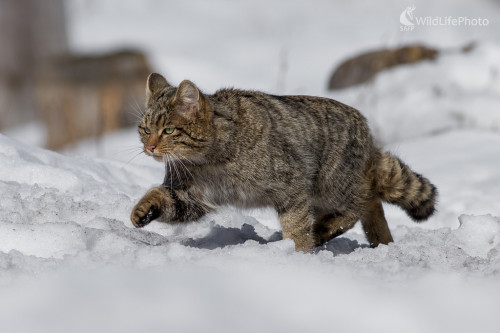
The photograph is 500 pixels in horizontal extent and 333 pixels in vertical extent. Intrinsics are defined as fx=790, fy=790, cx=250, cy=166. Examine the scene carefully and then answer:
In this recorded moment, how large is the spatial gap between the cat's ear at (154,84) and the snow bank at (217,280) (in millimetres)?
654

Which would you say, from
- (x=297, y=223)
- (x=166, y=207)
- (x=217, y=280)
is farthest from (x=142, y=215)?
(x=217, y=280)

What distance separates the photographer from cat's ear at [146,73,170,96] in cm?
416

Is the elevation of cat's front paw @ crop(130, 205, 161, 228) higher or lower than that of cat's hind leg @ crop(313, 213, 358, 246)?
higher

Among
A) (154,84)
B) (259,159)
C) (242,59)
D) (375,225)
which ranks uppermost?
(154,84)

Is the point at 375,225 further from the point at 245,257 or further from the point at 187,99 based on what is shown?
the point at 245,257

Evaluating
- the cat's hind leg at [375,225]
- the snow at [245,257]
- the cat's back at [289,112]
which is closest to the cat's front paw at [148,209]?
the snow at [245,257]

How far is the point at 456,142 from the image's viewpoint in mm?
6969

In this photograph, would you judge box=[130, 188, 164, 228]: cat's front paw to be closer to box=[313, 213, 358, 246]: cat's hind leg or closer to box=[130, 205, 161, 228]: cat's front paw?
box=[130, 205, 161, 228]: cat's front paw

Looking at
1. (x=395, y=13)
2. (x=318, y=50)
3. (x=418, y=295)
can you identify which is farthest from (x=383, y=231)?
(x=395, y=13)

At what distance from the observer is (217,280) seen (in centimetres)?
279

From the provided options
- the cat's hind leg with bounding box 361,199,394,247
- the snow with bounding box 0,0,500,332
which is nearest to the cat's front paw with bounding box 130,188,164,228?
the snow with bounding box 0,0,500,332

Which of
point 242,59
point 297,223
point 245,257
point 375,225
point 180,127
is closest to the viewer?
point 245,257

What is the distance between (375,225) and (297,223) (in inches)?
29.0

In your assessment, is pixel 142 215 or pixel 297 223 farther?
pixel 297 223
